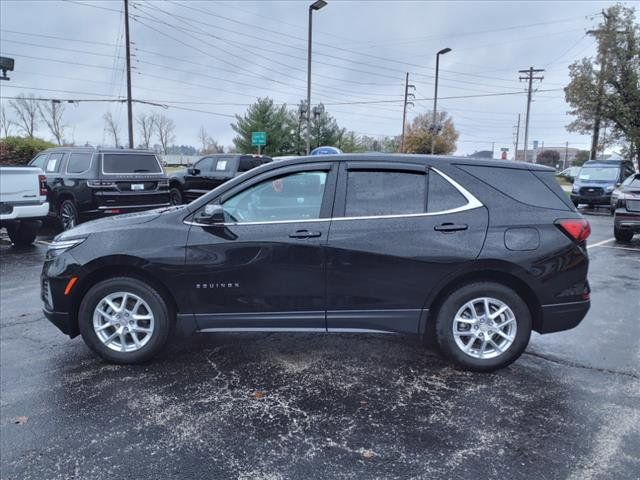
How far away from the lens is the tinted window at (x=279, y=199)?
3.91 metres

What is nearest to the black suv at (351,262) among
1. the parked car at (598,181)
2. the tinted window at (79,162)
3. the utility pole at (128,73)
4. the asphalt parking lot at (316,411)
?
the asphalt parking lot at (316,411)

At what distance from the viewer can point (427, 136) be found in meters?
51.8

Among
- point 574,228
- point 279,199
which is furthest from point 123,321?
point 574,228

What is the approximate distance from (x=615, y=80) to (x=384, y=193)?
27779 millimetres

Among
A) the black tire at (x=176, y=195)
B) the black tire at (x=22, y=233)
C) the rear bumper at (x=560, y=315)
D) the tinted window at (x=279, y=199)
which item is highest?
the tinted window at (x=279, y=199)

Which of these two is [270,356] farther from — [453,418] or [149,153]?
[149,153]

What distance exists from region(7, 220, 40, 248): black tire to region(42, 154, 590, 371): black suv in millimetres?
7277

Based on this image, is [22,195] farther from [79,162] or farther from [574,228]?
[574,228]

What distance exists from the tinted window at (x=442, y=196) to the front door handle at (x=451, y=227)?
14 cm

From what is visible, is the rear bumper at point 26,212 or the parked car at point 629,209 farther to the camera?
the parked car at point 629,209

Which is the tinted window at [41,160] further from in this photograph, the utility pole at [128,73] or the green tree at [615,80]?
the green tree at [615,80]

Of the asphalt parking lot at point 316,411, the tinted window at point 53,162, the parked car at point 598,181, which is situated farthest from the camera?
the parked car at point 598,181

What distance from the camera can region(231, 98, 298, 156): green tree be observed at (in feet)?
133

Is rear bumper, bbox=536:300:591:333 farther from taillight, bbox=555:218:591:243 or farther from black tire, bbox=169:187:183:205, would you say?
black tire, bbox=169:187:183:205
